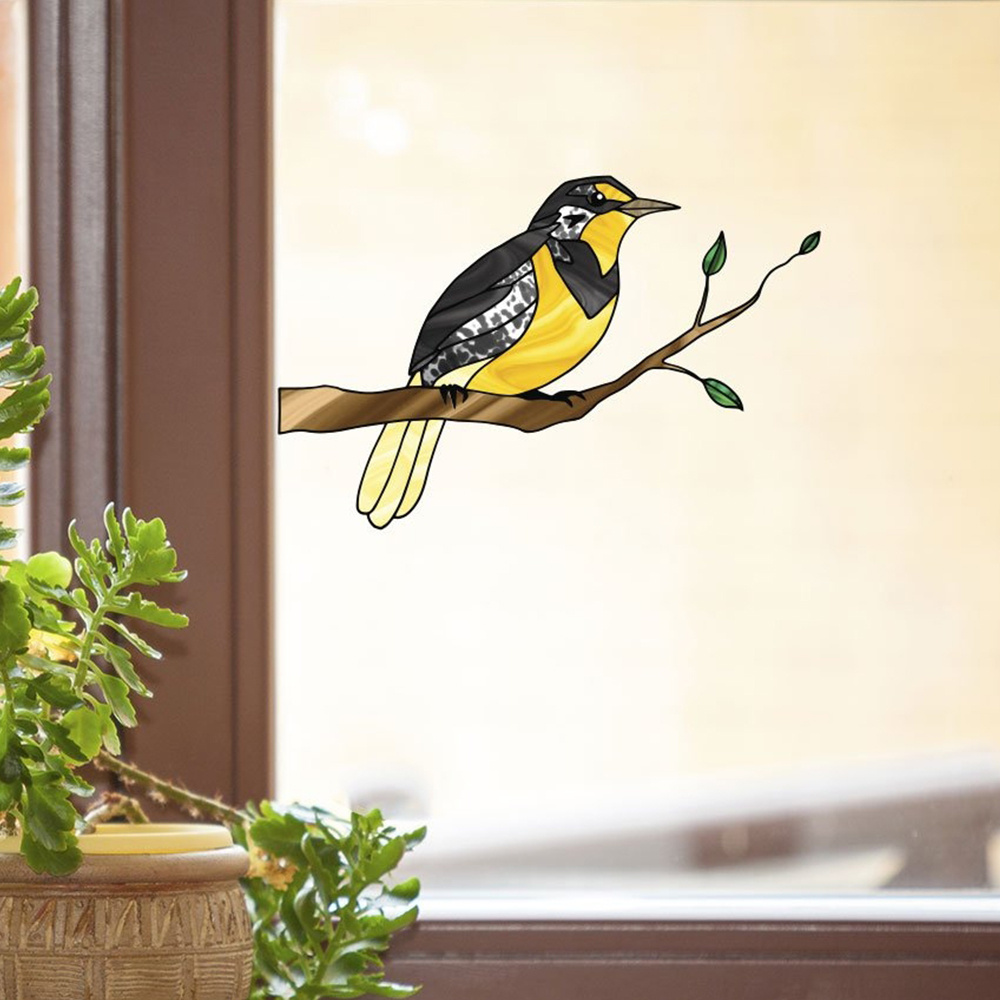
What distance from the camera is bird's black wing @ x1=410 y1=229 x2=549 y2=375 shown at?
48.9 inches

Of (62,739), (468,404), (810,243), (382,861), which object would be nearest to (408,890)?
(382,861)

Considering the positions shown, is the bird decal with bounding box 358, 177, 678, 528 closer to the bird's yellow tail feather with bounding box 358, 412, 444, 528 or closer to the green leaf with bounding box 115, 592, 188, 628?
the bird's yellow tail feather with bounding box 358, 412, 444, 528

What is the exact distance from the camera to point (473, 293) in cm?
125

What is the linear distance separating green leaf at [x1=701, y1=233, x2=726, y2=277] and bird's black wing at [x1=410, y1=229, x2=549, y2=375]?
0.14 metres

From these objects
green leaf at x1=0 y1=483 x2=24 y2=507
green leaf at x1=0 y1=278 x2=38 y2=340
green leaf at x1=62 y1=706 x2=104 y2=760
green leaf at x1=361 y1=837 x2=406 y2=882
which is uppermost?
green leaf at x1=0 y1=278 x2=38 y2=340

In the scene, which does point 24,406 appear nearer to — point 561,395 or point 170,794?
point 170,794

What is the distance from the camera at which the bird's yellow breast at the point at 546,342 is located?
1228mm

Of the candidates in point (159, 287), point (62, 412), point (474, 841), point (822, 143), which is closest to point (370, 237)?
point (159, 287)

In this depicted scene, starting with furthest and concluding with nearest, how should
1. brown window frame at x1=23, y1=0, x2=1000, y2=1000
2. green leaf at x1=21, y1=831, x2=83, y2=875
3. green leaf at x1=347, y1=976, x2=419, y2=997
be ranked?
brown window frame at x1=23, y1=0, x2=1000, y2=1000
green leaf at x1=347, y1=976, x2=419, y2=997
green leaf at x1=21, y1=831, x2=83, y2=875

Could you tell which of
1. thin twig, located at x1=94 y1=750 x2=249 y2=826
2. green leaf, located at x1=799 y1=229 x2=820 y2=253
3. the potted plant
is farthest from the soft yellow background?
the potted plant

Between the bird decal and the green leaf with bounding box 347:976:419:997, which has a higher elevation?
the bird decal

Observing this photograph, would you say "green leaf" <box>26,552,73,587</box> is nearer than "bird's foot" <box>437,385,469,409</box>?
Yes

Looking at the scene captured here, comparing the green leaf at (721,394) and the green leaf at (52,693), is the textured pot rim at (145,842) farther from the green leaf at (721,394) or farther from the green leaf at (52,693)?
the green leaf at (721,394)

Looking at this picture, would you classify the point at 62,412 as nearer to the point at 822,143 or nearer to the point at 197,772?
the point at 197,772
